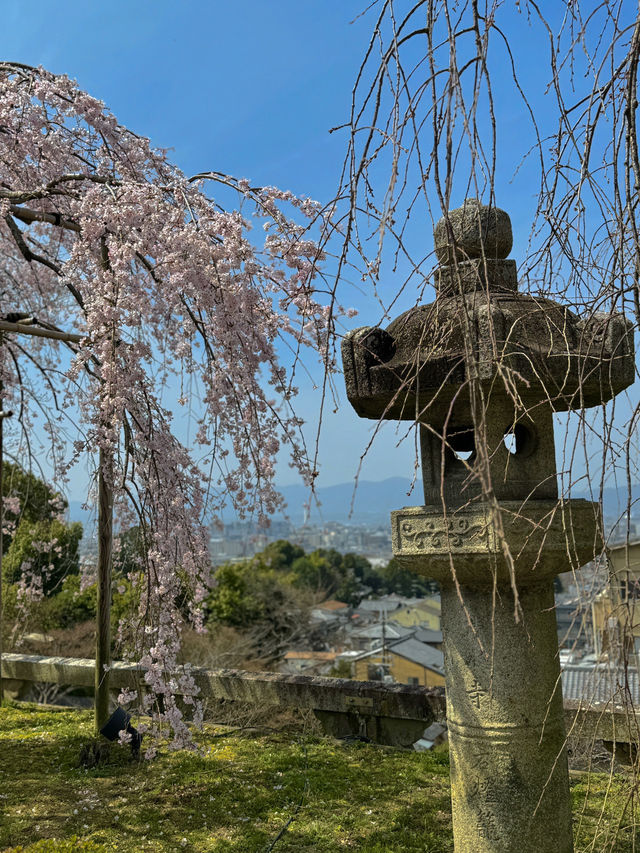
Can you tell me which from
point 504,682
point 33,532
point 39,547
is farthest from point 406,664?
point 504,682

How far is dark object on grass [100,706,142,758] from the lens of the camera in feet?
14.2

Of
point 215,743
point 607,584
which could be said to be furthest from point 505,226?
point 215,743

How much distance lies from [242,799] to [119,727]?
3.33 feet

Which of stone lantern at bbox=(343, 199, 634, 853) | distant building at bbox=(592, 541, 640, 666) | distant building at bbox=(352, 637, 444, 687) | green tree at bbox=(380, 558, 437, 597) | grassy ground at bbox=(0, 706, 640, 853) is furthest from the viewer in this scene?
green tree at bbox=(380, 558, 437, 597)

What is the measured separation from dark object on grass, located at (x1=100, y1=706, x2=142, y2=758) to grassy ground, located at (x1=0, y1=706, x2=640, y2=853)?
0.17m

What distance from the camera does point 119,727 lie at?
4.37 metres

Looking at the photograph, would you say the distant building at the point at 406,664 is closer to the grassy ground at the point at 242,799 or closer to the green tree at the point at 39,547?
the green tree at the point at 39,547

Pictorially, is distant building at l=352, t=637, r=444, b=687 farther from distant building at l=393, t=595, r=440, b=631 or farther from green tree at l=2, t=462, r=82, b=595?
green tree at l=2, t=462, r=82, b=595

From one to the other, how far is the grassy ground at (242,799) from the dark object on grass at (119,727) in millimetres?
171

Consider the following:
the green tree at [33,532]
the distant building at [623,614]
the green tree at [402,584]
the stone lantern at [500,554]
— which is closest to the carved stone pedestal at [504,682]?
the stone lantern at [500,554]

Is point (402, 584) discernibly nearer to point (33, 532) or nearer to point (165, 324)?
point (33, 532)

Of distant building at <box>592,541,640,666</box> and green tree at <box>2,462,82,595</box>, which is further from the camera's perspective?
green tree at <box>2,462,82,595</box>

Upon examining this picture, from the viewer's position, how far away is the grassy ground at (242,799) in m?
3.27

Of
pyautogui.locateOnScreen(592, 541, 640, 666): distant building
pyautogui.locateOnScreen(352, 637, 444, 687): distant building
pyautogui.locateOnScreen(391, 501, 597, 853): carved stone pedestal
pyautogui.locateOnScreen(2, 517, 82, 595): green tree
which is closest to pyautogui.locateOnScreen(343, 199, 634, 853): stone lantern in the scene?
pyautogui.locateOnScreen(391, 501, 597, 853): carved stone pedestal
